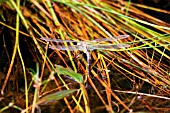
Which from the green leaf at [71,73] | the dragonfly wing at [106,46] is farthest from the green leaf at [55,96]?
the dragonfly wing at [106,46]

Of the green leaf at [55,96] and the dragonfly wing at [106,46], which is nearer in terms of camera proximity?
the green leaf at [55,96]

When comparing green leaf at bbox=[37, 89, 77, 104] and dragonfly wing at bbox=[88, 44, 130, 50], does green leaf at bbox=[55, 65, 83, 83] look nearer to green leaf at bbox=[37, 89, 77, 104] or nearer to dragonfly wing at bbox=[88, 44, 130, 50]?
green leaf at bbox=[37, 89, 77, 104]

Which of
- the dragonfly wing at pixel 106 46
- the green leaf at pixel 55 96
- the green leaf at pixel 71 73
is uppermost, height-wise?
the dragonfly wing at pixel 106 46

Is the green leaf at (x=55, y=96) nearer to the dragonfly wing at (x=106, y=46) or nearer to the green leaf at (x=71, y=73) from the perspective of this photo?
the green leaf at (x=71, y=73)

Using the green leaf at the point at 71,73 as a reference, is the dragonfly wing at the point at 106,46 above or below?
above

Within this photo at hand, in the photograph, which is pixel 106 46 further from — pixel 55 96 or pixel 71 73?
pixel 55 96

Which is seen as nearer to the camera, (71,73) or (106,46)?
(71,73)

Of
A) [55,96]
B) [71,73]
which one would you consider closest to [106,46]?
[71,73]

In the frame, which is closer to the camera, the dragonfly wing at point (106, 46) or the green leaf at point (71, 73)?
the green leaf at point (71, 73)

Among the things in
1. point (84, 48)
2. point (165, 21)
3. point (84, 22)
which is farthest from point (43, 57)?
point (165, 21)

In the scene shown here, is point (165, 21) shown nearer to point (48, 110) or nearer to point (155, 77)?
point (155, 77)

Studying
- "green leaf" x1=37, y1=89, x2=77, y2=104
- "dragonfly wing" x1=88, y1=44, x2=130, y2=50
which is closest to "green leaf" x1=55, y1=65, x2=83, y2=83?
"green leaf" x1=37, y1=89, x2=77, y2=104
